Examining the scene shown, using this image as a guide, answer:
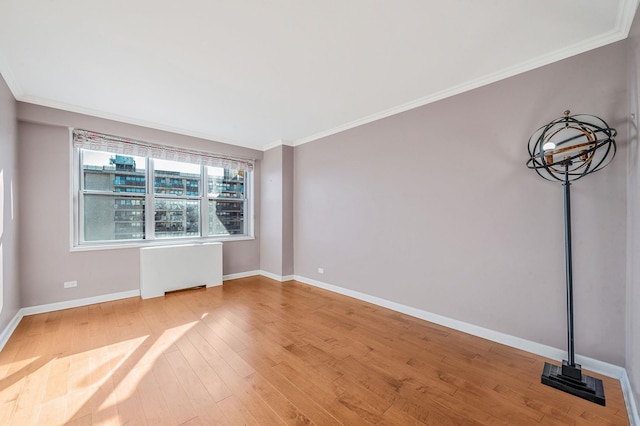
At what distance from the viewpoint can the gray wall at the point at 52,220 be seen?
10.6 ft

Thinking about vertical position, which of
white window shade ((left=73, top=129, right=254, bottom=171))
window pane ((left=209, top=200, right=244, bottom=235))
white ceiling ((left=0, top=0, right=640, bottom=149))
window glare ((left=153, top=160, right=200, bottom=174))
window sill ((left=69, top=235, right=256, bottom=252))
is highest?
white ceiling ((left=0, top=0, right=640, bottom=149))

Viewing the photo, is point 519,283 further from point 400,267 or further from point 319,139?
point 319,139

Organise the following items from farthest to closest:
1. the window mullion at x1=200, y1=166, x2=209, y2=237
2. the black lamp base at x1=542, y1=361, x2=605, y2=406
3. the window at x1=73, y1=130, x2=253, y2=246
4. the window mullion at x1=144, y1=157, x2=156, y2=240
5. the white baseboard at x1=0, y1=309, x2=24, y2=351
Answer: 1. the window mullion at x1=200, y1=166, x2=209, y2=237
2. the window mullion at x1=144, y1=157, x2=156, y2=240
3. the window at x1=73, y1=130, x2=253, y2=246
4. the white baseboard at x1=0, y1=309, x2=24, y2=351
5. the black lamp base at x1=542, y1=361, x2=605, y2=406

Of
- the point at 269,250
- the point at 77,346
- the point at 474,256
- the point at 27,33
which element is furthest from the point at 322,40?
the point at 269,250

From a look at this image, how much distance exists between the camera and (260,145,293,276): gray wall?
193 inches

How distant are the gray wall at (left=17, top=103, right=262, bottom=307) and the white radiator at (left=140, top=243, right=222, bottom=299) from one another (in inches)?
13.5

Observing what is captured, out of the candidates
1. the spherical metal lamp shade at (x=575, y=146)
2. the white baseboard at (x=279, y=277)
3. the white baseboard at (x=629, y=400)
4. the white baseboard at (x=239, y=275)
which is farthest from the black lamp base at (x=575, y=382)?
the white baseboard at (x=239, y=275)

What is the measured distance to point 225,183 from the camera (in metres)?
5.13

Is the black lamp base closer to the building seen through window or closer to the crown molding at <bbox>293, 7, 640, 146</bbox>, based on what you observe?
the crown molding at <bbox>293, 7, 640, 146</bbox>

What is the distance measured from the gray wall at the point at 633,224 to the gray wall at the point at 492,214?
0.46 ft

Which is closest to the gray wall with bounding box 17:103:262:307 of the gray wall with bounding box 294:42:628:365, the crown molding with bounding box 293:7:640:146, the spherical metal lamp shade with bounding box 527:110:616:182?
the gray wall with bounding box 294:42:628:365

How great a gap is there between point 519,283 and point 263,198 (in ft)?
14.0

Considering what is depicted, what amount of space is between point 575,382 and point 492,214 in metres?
1.41

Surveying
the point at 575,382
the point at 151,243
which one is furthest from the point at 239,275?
the point at 575,382
